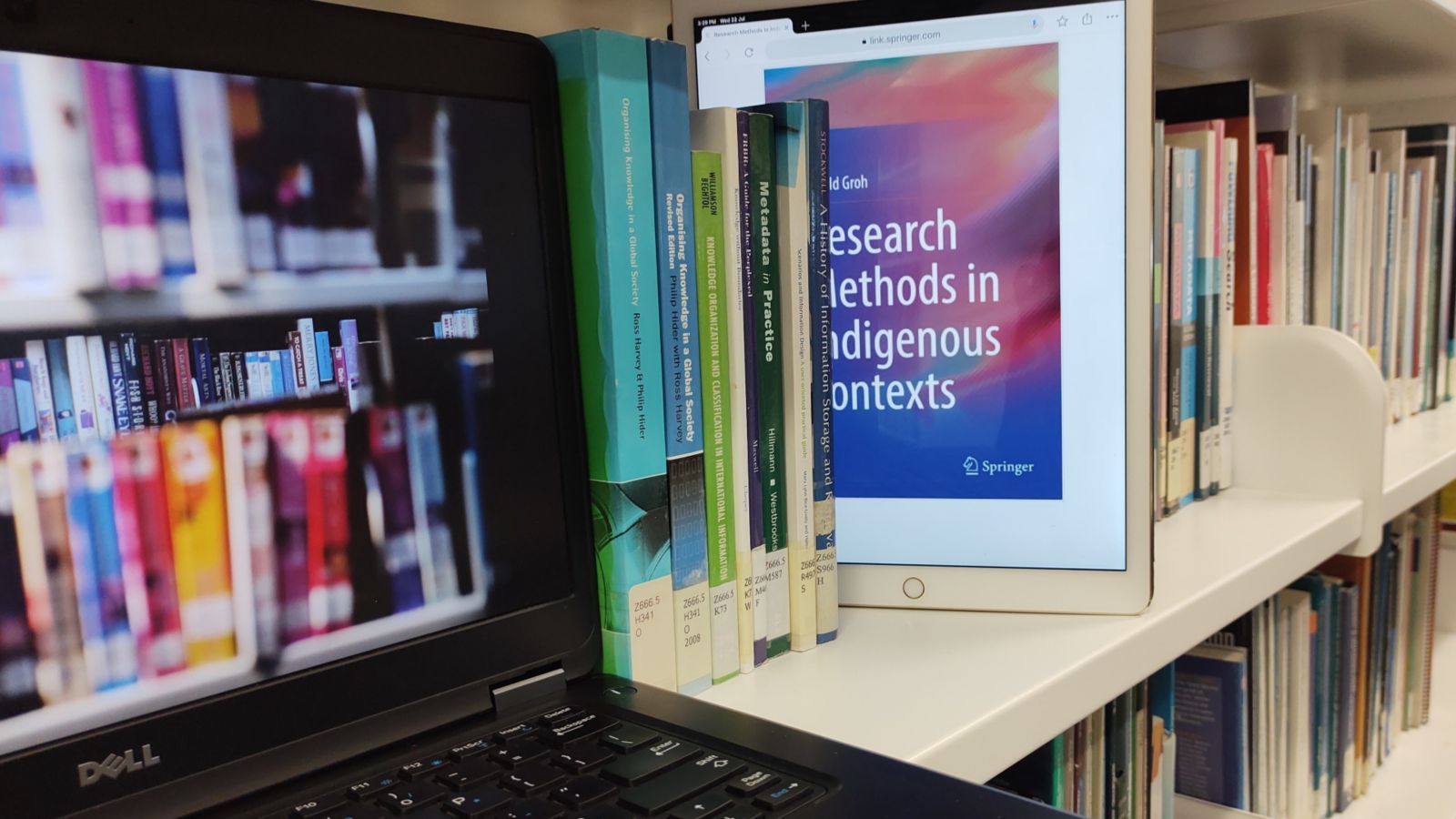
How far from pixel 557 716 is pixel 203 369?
0.22 m

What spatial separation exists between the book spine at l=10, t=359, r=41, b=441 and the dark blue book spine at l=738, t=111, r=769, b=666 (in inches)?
13.3

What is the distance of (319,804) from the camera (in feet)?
1.38

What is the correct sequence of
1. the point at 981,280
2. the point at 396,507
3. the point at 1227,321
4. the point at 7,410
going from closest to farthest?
the point at 7,410 < the point at 396,507 < the point at 981,280 < the point at 1227,321

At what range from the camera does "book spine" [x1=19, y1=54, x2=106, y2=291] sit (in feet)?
1.24

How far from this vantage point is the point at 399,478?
0.48 metres

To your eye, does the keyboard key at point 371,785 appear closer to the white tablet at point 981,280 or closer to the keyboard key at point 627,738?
the keyboard key at point 627,738

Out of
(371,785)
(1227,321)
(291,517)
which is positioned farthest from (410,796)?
(1227,321)

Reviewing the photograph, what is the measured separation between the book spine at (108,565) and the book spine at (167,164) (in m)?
0.08

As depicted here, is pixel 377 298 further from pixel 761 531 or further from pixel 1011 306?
pixel 1011 306

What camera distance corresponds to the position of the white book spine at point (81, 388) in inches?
15.2

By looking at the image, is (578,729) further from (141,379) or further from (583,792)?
(141,379)

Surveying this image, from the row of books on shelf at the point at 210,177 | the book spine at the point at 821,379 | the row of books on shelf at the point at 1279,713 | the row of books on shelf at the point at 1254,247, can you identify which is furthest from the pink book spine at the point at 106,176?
the row of books on shelf at the point at 1254,247

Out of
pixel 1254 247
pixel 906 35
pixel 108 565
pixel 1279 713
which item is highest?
pixel 906 35

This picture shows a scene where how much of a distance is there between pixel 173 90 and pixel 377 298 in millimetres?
112
